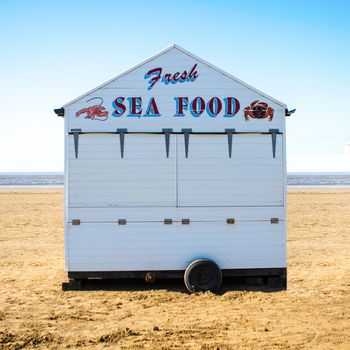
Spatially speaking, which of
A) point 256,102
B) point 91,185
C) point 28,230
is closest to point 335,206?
point 28,230

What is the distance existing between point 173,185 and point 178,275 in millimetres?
1909

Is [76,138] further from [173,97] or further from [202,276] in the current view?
[202,276]

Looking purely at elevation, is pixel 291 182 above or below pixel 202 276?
above

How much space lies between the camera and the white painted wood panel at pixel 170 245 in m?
9.11

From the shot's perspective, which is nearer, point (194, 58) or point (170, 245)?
point (170, 245)

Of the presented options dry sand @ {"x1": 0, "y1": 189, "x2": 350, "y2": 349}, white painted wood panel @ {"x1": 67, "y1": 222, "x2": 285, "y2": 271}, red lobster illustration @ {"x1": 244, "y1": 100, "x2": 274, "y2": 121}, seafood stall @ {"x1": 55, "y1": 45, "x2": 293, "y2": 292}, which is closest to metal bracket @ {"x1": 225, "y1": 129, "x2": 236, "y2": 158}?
seafood stall @ {"x1": 55, "y1": 45, "x2": 293, "y2": 292}

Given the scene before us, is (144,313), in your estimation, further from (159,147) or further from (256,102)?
(256,102)

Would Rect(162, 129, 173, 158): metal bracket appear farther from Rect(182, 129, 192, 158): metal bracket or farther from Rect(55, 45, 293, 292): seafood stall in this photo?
Rect(182, 129, 192, 158): metal bracket

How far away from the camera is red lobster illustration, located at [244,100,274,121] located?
31.0 feet

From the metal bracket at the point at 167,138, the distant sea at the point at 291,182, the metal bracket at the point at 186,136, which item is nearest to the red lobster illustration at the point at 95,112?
the metal bracket at the point at 167,138

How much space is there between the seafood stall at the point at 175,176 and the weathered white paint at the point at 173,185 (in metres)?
0.02

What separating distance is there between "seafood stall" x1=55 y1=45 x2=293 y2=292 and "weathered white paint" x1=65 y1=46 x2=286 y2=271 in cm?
2

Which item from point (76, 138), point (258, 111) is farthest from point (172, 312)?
point (258, 111)

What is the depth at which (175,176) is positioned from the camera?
30.4ft
